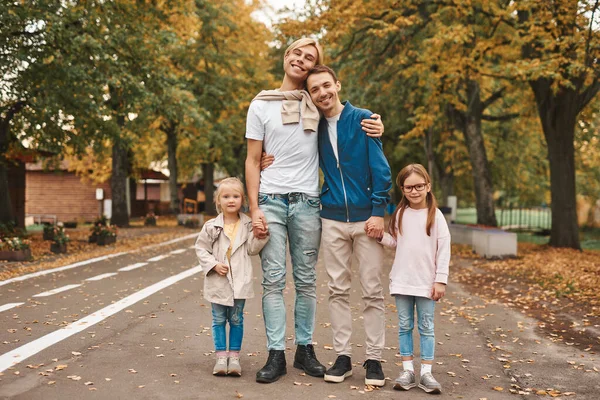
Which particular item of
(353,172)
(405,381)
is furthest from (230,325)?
(353,172)

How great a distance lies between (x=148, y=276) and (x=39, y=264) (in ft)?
10.1

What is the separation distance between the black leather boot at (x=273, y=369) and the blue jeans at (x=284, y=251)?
0.05 m

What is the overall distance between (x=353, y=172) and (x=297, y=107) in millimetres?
591

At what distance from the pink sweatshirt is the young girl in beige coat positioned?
946mm

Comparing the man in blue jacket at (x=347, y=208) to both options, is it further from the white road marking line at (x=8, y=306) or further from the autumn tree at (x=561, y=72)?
the autumn tree at (x=561, y=72)

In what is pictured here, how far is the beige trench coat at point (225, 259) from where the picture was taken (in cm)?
530

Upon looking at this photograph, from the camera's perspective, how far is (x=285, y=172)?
207 inches

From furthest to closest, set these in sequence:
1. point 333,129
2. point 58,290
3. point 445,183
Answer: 1. point 445,183
2. point 58,290
3. point 333,129

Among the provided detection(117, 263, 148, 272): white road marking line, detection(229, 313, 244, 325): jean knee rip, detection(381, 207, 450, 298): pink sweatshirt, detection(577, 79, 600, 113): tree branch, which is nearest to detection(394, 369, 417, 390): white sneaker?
detection(381, 207, 450, 298): pink sweatshirt

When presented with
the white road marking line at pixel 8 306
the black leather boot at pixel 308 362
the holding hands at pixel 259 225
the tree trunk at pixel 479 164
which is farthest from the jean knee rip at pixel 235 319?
the tree trunk at pixel 479 164

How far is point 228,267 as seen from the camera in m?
5.37

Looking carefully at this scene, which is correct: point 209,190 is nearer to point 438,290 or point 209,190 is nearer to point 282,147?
point 282,147

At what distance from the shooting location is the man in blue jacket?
16.9 feet

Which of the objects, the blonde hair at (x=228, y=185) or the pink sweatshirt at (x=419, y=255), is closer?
the pink sweatshirt at (x=419, y=255)
